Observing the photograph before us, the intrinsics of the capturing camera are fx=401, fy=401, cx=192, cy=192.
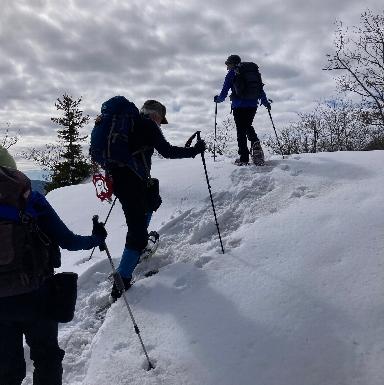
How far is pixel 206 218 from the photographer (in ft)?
19.5

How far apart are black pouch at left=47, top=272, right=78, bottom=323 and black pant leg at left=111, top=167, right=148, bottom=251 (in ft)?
5.23

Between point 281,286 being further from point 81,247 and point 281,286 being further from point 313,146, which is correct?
point 313,146

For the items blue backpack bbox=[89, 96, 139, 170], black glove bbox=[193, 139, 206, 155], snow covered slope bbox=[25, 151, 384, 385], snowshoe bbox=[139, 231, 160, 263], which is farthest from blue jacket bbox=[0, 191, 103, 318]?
snowshoe bbox=[139, 231, 160, 263]

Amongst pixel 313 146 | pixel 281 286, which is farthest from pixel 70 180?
pixel 281 286

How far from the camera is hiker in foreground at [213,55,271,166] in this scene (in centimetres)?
727

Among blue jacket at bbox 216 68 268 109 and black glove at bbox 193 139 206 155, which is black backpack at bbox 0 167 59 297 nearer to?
black glove at bbox 193 139 206 155

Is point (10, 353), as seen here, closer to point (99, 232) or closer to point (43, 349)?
point (43, 349)

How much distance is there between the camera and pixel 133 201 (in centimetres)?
438

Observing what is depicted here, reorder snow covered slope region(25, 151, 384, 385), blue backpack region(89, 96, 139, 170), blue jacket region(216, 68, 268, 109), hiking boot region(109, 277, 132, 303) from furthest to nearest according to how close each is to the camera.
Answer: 1. blue jacket region(216, 68, 268, 109)
2. hiking boot region(109, 277, 132, 303)
3. blue backpack region(89, 96, 139, 170)
4. snow covered slope region(25, 151, 384, 385)

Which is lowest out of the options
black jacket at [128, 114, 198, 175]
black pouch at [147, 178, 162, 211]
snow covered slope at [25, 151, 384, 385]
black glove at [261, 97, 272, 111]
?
snow covered slope at [25, 151, 384, 385]

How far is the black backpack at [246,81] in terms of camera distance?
23.8ft

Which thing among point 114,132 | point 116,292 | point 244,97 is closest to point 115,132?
point 114,132

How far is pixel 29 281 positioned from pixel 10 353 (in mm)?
524

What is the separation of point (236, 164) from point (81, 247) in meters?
5.31
